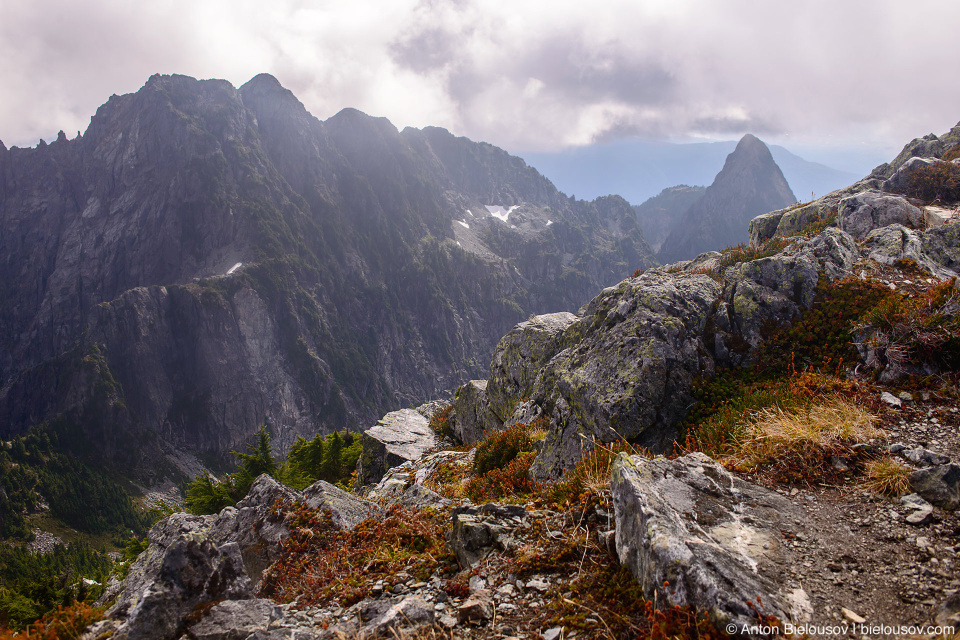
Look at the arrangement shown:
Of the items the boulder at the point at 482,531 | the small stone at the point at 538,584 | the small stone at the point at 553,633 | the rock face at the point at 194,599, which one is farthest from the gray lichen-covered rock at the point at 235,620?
the small stone at the point at 553,633

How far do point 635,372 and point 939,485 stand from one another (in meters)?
6.97

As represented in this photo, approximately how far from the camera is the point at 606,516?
6.44 metres

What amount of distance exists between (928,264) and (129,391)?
25504cm

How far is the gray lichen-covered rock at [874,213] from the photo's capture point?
1972 cm

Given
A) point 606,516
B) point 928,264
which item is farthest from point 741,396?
point 928,264

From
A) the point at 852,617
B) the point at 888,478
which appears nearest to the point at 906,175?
the point at 888,478

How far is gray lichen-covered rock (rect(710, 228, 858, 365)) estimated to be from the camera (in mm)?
12688

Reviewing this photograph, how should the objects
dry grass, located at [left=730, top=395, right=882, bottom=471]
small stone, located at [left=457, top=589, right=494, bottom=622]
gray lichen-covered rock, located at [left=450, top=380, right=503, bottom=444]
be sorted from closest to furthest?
small stone, located at [left=457, top=589, right=494, bottom=622], dry grass, located at [left=730, top=395, right=882, bottom=471], gray lichen-covered rock, located at [left=450, top=380, right=503, bottom=444]

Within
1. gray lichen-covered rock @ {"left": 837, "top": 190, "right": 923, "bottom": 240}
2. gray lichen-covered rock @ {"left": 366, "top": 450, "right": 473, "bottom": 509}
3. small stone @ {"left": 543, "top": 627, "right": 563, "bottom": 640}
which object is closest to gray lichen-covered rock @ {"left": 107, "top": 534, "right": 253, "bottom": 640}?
gray lichen-covered rock @ {"left": 366, "top": 450, "right": 473, "bottom": 509}

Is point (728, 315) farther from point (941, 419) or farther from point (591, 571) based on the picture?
point (591, 571)

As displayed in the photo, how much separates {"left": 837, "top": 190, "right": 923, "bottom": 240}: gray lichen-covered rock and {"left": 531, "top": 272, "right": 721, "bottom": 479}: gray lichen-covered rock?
1141 centimetres

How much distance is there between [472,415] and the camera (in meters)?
24.8

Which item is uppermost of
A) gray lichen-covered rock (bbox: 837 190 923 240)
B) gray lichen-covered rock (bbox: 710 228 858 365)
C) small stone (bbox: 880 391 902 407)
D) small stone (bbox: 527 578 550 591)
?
gray lichen-covered rock (bbox: 837 190 923 240)

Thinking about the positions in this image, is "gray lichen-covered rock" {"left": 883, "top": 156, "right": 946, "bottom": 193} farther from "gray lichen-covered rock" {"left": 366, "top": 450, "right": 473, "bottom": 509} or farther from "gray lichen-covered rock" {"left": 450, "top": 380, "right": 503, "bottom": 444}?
"gray lichen-covered rock" {"left": 366, "top": 450, "right": 473, "bottom": 509}
